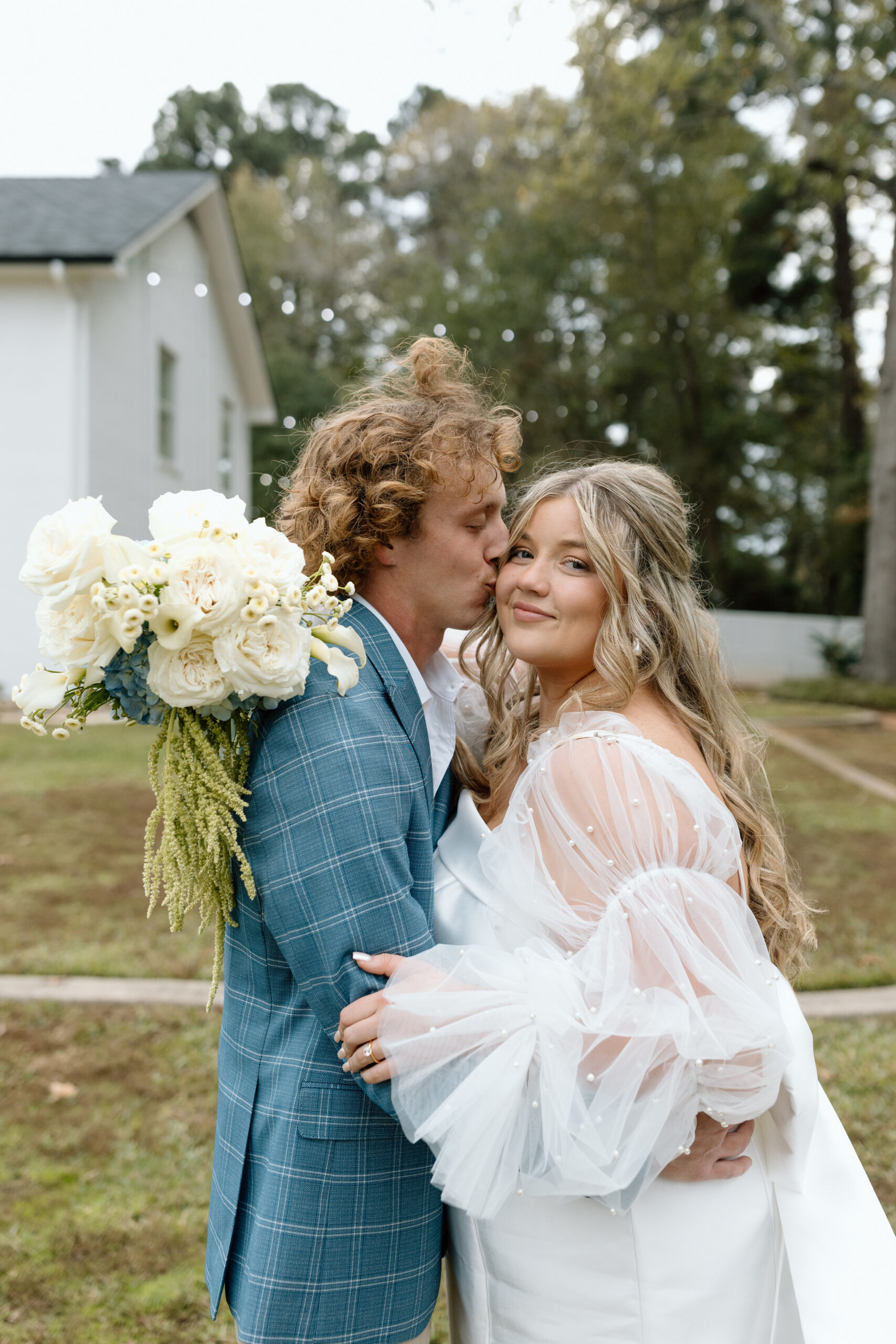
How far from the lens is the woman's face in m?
2.17

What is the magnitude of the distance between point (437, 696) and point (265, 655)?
29.9 inches

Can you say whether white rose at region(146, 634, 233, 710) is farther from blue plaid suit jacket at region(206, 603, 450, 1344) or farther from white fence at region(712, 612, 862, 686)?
white fence at region(712, 612, 862, 686)

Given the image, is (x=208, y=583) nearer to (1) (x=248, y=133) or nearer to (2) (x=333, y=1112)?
(2) (x=333, y=1112)

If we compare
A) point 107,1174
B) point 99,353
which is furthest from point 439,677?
point 99,353

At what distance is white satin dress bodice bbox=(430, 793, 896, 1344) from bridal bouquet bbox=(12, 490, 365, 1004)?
50 centimetres

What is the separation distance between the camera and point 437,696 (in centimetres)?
228

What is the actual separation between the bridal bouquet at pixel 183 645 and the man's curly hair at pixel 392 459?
331 millimetres

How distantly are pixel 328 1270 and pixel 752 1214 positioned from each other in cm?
76

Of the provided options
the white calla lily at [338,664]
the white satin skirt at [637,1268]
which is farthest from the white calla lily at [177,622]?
the white satin skirt at [637,1268]

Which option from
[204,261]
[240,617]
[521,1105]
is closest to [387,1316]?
[521,1105]

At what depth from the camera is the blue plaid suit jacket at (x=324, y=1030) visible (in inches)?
66.0

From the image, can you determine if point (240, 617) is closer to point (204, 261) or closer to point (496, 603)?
point (496, 603)

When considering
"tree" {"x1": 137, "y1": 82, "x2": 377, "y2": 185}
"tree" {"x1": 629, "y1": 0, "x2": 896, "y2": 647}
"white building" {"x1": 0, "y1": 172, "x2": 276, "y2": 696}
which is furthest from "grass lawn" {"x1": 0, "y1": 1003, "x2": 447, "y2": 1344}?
"tree" {"x1": 137, "y1": 82, "x2": 377, "y2": 185}

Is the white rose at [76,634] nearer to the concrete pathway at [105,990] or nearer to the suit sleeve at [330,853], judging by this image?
the suit sleeve at [330,853]
